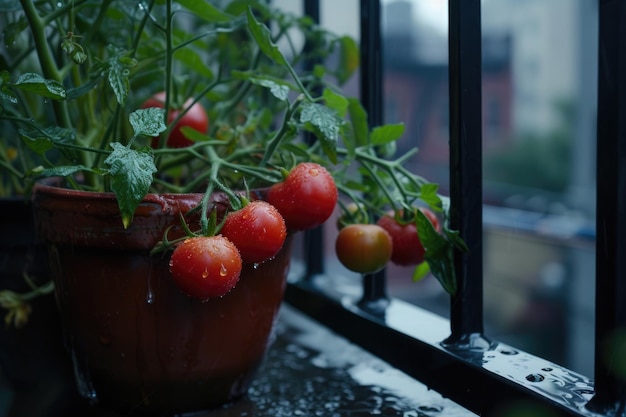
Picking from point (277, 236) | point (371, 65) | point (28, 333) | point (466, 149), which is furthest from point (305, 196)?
point (28, 333)

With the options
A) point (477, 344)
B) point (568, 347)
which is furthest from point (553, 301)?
point (477, 344)

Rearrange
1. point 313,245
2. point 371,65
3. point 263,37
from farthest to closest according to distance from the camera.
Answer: point 313,245 → point 371,65 → point 263,37

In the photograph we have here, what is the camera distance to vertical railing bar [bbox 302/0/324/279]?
34.8 inches

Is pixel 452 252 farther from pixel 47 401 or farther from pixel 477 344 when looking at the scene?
pixel 47 401

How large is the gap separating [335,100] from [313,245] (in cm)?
40

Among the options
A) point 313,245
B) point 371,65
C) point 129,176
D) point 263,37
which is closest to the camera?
point 129,176

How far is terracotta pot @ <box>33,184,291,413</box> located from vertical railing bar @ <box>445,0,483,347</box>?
16 cm

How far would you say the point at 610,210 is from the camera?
1.42 feet

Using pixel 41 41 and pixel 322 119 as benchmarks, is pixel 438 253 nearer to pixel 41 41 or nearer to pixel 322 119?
pixel 322 119

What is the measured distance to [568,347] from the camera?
9.39m

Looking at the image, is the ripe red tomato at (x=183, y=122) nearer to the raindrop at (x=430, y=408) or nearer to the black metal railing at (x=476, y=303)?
the black metal railing at (x=476, y=303)

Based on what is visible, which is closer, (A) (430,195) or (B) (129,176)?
(B) (129,176)

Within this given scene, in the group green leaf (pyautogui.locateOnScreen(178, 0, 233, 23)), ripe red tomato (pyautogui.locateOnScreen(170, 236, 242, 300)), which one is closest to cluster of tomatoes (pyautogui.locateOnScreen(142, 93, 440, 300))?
ripe red tomato (pyautogui.locateOnScreen(170, 236, 242, 300))

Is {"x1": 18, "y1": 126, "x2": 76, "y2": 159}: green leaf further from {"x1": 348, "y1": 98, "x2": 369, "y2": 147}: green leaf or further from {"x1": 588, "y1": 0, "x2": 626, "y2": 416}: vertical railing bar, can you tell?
{"x1": 588, "y1": 0, "x2": 626, "y2": 416}: vertical railing bar
